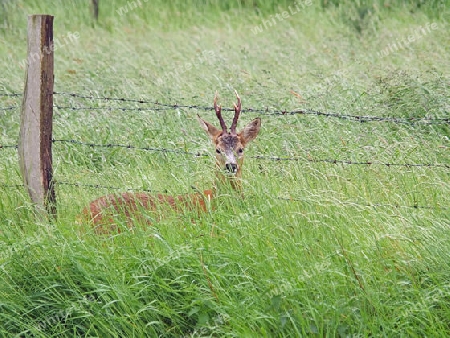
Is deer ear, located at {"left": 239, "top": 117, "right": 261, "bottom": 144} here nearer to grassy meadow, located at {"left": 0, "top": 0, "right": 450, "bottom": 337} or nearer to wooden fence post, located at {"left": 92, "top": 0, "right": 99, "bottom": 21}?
grassy meadow, located at {"left": 0, "top": 0, "right": 450, "bottom": 337}

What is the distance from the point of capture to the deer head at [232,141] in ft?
19.7

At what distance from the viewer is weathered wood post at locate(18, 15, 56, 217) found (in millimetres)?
5039

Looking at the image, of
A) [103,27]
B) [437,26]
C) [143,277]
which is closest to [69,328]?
[143,277]

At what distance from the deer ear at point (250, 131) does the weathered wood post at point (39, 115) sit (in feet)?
6.06

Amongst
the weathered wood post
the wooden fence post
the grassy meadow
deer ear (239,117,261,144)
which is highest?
the wooden fence post

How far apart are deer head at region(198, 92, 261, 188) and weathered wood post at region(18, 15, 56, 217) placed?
1.38 meters

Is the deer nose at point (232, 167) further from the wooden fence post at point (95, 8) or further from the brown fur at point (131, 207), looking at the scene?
the wooden fence post at point (95, 8)

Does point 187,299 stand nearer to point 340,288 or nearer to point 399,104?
point 340,288

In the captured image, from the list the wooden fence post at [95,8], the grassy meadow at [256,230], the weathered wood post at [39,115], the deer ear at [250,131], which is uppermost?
the wooden fence post at [95,8]

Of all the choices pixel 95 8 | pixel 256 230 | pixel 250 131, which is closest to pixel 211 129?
pixel 250 131

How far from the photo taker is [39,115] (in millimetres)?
5066

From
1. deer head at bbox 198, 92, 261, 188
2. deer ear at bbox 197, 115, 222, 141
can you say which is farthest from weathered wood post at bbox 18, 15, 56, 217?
deer ear at bbox 197, 115, 222, 141

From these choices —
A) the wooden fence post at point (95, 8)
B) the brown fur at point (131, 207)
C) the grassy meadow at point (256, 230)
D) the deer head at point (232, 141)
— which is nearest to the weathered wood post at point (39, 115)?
the grassy meadow at point (256, 230)

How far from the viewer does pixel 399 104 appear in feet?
25.8
